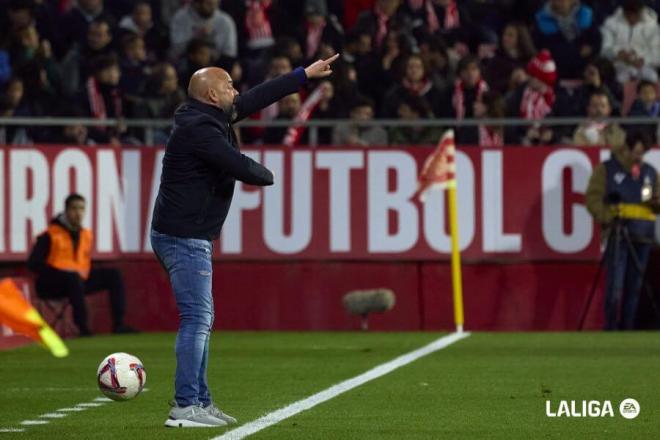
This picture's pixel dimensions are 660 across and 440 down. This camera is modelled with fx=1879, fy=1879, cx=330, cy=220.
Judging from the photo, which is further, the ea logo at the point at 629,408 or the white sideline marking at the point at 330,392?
the ea logo at the point at 629,408

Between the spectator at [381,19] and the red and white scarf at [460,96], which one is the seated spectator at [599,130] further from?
the spectator at [381,19]

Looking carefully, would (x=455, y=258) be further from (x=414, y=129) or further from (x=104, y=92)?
(x=104, y=92)

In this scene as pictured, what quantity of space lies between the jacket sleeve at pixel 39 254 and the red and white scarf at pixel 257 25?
5.05 metres

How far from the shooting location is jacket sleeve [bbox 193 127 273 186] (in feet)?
35.1

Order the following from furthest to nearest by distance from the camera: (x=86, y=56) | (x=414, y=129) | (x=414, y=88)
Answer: (x=86, y=56), (x=414, y=88), (x=414, y=129)

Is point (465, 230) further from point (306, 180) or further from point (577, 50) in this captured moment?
point (577, 50)

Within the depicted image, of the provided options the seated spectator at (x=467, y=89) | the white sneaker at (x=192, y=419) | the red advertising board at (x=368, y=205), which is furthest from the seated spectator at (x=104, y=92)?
the white sneaker at (x=192, y=419)

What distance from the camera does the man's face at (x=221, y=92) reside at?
10859 mm

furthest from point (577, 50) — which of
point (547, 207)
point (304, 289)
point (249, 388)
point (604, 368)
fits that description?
point (249, 388)

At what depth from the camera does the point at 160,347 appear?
18531 millimetres

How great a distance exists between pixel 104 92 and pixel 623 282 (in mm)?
6711

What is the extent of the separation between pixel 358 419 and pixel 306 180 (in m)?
10.7

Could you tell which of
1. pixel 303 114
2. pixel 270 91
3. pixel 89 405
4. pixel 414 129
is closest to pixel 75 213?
pixel 303 114

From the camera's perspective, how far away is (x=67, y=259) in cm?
2095
